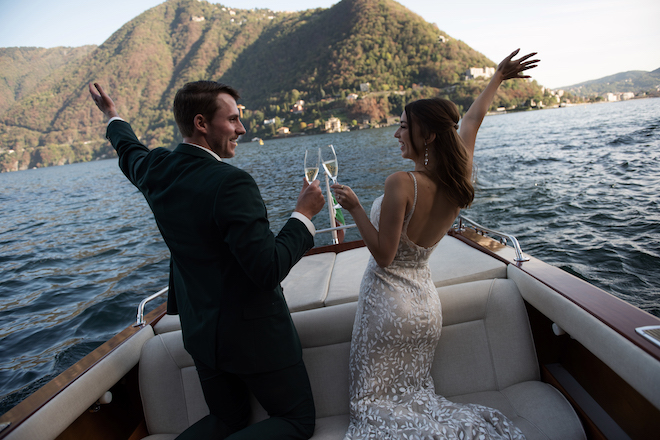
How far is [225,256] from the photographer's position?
4.27 ft

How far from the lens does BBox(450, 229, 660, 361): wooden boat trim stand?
50.7 inches

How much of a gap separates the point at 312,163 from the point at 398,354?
1.01 metres

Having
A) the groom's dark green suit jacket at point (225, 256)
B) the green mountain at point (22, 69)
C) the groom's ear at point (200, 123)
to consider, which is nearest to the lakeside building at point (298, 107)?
the groom's ear at point (200, 123)

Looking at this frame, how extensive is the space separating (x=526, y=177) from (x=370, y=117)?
6136 cm

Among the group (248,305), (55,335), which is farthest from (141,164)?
(55,335)

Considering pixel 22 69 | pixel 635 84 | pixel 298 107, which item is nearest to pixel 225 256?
pixel 298 107

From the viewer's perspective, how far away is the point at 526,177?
1502 cm

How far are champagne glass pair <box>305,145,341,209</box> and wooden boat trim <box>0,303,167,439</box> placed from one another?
143 centimetres

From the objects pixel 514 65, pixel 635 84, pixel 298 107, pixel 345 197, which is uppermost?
pixel 635 84

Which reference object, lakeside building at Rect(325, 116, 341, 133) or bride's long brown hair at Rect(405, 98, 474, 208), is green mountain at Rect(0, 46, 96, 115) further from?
bride's long brown hair at Rect(405, 98, 474, 208)

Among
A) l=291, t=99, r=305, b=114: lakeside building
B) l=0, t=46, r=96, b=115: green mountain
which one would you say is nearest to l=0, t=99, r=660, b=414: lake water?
l=291, t=99, r=305, b=114: lakeside building

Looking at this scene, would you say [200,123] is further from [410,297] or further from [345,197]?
[410,297]

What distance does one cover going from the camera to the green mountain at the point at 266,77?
7956cm

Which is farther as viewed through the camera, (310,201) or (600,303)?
(600,303)
